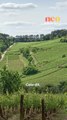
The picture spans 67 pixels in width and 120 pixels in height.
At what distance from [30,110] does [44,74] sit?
112 meters

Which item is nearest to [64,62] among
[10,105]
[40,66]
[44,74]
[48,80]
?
[40,66]

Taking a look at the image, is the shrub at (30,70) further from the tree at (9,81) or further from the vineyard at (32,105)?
the vineyard at (32,105)

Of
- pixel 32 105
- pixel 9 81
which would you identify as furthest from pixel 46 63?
pixel 32 105

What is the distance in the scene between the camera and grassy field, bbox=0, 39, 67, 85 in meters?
127

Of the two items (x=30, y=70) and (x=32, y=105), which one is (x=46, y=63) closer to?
(x=30, y=70)

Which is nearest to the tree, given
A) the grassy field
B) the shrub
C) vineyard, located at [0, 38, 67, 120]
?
vineyard, located at [0, 38, 67, 120]

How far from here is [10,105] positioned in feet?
77.0

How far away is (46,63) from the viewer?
157 metres

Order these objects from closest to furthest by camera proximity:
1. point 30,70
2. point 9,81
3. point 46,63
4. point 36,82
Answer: point 9,81 → point 36,82 → point 30,70 → point 46,63

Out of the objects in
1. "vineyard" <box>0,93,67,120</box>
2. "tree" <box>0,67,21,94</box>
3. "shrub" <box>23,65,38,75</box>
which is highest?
"vineyard" <box>0,93,67,120</box>

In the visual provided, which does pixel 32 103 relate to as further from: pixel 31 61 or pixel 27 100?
pixel 31 61

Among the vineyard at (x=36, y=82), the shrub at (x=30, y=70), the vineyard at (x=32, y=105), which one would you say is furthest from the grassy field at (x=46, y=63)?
the vineyard at (x=32, y=105)

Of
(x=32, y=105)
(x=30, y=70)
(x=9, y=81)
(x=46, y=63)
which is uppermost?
(x=32, y=105)

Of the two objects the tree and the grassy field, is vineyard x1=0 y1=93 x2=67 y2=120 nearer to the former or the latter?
the tree
